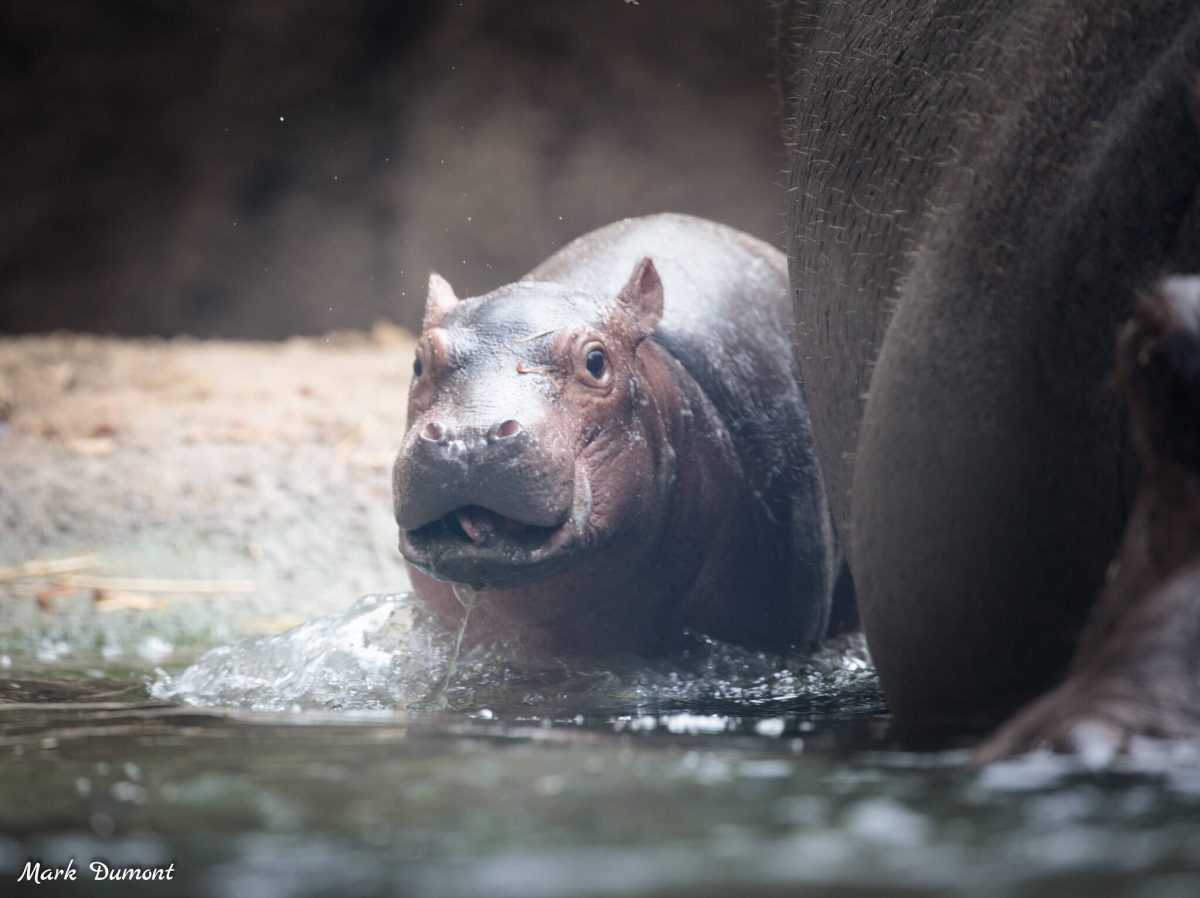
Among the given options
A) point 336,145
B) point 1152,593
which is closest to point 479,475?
point 1152,593

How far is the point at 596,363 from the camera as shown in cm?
385

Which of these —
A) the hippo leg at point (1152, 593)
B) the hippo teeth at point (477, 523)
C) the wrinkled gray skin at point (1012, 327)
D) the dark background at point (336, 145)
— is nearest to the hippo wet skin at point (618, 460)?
the hippo teeth at point (477, 523)

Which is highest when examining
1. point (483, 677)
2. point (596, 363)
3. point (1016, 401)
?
point (596, 363)

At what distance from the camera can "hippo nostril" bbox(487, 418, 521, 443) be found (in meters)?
3.43

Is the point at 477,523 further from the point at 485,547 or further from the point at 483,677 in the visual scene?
the point at 483,677

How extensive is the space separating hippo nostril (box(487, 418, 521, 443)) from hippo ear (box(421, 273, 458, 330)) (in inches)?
24.5

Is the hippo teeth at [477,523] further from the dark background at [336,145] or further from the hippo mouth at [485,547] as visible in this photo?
the dark background at [336,145]

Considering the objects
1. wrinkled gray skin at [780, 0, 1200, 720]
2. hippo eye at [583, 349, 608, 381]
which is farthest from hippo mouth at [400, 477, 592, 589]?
wrinkled gray skin at [780, 0, 1200, 720]

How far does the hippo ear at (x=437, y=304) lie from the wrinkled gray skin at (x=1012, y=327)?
139 cm

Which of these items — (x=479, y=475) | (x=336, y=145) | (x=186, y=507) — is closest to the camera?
(x=479, y=475)

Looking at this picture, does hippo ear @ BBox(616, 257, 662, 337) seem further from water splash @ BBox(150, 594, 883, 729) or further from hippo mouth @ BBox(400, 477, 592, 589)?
water splash @ BBox(150, 594, 883, 729)

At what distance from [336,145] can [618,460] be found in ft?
19.9

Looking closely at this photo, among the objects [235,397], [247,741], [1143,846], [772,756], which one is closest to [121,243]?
[235,397]

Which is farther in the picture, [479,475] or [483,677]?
[483,677]
